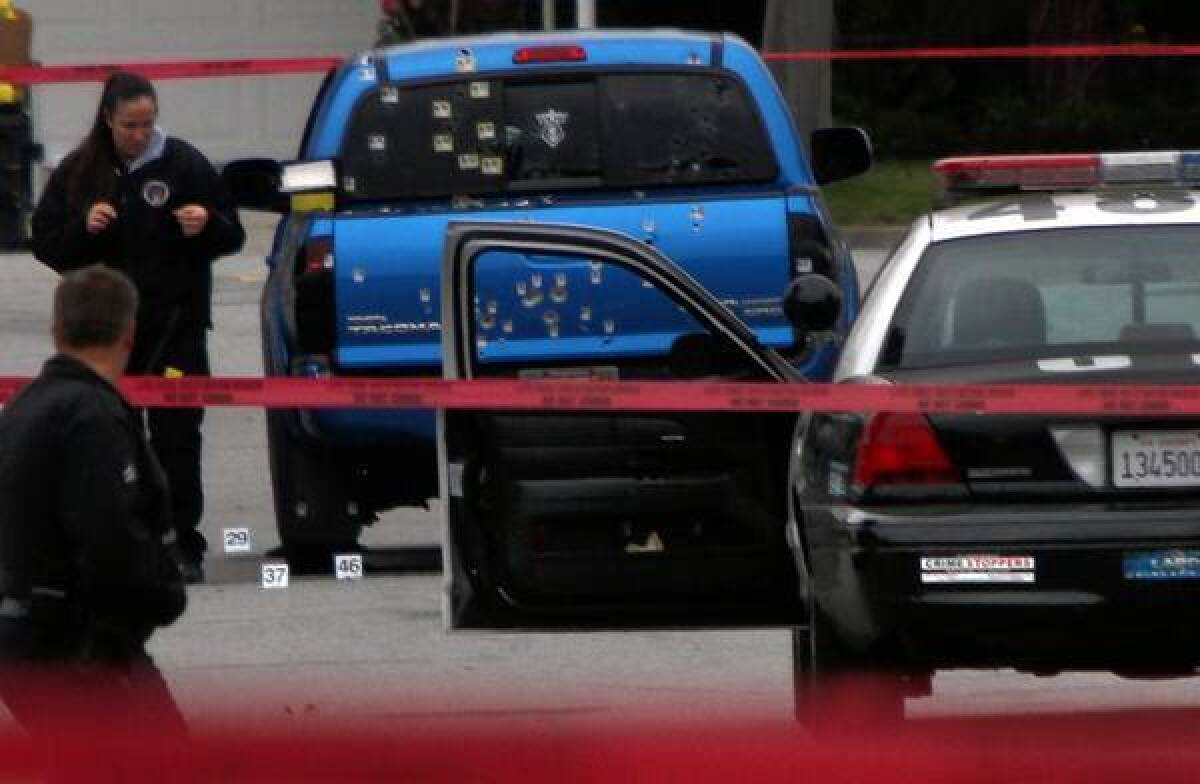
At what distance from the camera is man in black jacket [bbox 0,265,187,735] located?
5785 millimetres

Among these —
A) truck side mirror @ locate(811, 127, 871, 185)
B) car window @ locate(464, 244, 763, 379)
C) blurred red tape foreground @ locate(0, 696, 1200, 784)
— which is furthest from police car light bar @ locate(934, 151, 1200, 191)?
blurred red tape foreground @ locate(0, 696, 1200, 784)

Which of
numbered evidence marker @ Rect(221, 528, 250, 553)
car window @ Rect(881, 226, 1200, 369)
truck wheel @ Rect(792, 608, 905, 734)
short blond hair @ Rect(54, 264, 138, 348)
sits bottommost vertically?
numbered evidence marker @ Rect(221, 528, 250, 553)

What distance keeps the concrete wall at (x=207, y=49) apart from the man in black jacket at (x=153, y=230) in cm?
1443

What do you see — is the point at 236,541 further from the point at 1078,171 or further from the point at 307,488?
the point at 1078,171

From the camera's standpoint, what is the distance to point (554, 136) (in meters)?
10.9

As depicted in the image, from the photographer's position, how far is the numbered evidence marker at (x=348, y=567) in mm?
11234

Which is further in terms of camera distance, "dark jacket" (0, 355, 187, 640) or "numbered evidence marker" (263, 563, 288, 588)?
"numbered evidence marker" (263, 563, 288, 588)

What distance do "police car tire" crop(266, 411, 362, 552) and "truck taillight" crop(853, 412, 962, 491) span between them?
3.89 m

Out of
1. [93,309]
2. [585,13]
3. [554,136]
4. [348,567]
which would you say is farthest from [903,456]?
[585,13]

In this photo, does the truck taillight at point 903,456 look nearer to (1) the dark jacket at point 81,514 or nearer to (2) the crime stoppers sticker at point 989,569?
(2) the crime stoppers sticker at point 989,569

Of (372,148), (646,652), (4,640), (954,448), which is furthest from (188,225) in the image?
(4,640)

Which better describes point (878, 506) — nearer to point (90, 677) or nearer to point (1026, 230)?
point (1026, 230)

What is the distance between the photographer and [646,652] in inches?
392

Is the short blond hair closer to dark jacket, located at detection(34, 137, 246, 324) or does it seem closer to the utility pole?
dark jacket, located at detection(34, 137, 246, 324)
